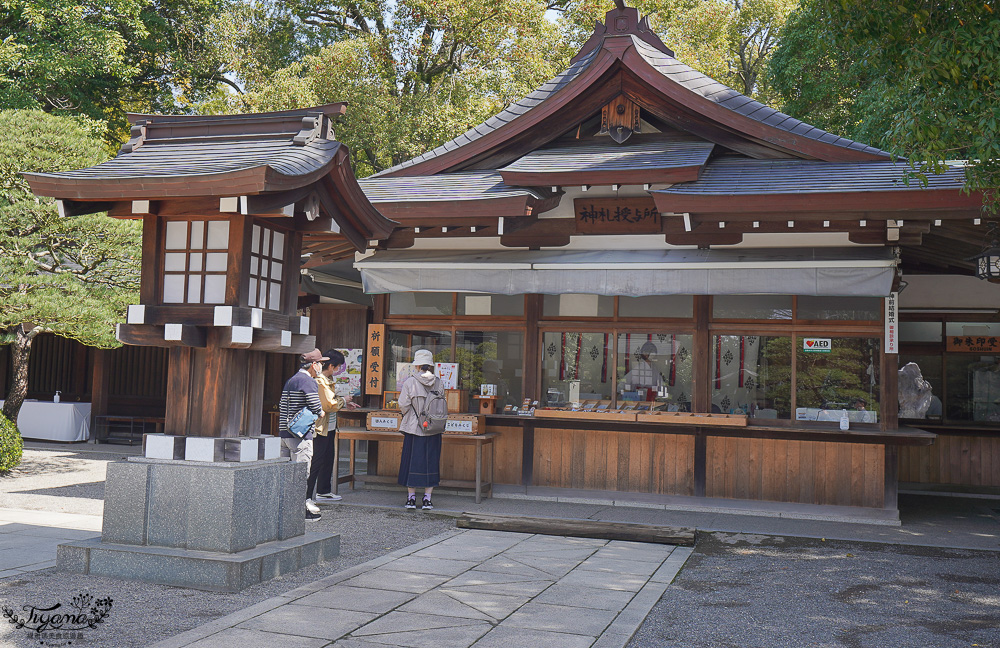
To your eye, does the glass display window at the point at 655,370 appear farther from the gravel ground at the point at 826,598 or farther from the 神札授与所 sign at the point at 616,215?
the gravel ground at the point at 826,598

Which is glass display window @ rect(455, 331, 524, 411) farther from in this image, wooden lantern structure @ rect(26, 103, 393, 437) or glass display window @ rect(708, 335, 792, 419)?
wooden lantern structure @ rect(26, 103, 393, 437)

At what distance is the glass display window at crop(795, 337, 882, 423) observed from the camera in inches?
379

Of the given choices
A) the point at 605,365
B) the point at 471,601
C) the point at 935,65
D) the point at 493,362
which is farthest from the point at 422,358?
the point at 935,65

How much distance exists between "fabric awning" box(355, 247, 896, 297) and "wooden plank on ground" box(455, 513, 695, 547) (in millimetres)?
2968

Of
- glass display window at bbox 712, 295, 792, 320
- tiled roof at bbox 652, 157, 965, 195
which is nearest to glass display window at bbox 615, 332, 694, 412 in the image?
glass display window at bbox 712, 295, 792, 320

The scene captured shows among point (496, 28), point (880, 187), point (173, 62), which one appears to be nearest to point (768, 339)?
point (880, 187)

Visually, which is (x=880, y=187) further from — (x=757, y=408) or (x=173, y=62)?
(x=173, y=62)

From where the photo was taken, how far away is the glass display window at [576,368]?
10617mm

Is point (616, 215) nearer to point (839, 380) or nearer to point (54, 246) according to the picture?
point (839, 380)

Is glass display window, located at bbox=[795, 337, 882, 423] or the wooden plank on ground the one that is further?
glass display window, located at bbox=[795, 337, 882, 423]

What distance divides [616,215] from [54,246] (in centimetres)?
742

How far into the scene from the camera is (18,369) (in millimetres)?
12305

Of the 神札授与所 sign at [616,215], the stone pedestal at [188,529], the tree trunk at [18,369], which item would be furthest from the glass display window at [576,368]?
the tree trunk at [18,369]

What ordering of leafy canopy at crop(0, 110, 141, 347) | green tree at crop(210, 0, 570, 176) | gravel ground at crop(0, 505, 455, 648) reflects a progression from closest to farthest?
gravel ground at crop(0, 505, 455, 648) → leafy canopy at crop(0, 110, 141, 347) → green tree at crop(210, 0, 570, 176)
